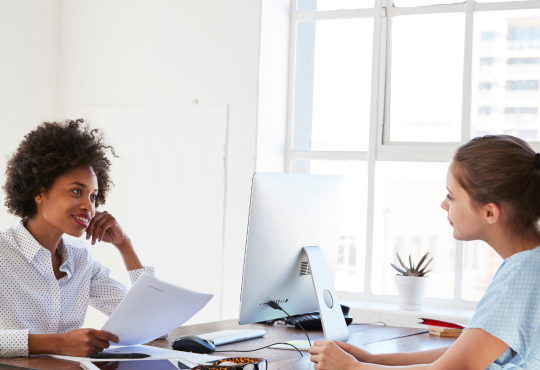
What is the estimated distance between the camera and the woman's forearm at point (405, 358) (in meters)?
1.59

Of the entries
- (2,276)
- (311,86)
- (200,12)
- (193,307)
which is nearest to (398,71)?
(311,86)

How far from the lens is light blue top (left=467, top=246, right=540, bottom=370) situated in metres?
1.29

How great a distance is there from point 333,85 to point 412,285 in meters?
1.17

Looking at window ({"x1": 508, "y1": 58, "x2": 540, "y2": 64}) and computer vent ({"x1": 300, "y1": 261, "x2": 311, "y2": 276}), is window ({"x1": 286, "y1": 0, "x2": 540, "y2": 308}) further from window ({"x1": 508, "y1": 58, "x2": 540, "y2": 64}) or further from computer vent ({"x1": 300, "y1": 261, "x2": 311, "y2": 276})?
computer vent ({"x1": 300, "y1": 261, "x2": 311, "y2": 276})

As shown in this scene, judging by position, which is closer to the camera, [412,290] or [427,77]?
[412,290]

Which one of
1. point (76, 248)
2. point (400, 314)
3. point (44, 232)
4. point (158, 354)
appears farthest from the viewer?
point (400, 314)

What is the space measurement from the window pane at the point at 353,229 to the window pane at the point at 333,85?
128 mm

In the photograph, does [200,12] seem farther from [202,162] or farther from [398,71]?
[398,71]

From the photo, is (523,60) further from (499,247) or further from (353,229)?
Answer: (499,247)

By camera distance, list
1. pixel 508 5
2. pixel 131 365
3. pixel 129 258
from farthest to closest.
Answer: pixel 508 5, pixel 129 258, pixel 131 365

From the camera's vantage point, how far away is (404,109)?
3227 millimetres

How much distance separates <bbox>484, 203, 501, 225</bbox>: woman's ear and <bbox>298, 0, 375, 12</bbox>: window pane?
2117 millimetres

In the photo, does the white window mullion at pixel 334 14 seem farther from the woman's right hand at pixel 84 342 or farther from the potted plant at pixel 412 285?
the woman's right hand at pixel 84 342

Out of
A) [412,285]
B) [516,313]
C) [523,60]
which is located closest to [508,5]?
[523,60]
